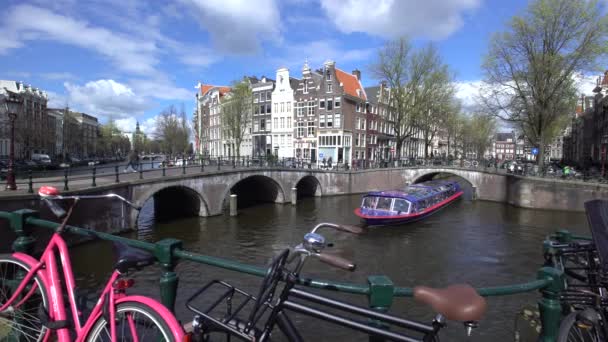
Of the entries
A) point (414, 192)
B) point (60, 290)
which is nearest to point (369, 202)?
point (414, 192)

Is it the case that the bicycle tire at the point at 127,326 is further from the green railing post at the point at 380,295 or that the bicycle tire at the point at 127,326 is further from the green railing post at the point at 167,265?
the green railing post at the point at 380,295

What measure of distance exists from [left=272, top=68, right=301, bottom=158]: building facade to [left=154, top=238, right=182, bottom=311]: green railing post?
4803 cm

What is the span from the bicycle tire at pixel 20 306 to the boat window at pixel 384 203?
1996 centimetres

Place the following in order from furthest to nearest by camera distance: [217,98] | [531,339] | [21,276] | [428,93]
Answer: [217,98]
[428,93]
[531,339]
[21,276]

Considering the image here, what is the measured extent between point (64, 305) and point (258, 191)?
29.7 m

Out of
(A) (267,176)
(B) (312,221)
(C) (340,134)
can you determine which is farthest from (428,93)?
(B) (312,221)

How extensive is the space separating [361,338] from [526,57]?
93.8ft

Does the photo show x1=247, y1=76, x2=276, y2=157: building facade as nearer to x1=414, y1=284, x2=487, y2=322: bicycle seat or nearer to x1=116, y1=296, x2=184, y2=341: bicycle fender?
x1=116, y1=296, x2=184, y2=341: bicycle fender

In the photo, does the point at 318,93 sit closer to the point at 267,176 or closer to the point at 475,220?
the point at 267,176

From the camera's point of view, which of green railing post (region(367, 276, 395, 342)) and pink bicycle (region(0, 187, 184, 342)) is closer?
green railing post (region(367, 276, 395, 342))

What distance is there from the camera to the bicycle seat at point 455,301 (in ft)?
5.83

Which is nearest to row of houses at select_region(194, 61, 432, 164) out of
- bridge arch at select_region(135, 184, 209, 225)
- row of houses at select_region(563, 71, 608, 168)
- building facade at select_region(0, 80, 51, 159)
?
bridge arch at select_region(135, 184, 209, 225)

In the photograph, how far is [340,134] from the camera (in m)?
45.9

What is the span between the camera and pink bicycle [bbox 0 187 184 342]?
2.27 metres
